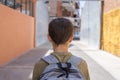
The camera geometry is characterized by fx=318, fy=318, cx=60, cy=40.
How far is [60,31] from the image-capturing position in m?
2.08

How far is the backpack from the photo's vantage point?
6.43 ft

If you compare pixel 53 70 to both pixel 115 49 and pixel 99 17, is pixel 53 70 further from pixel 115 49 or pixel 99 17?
pixel 99 17

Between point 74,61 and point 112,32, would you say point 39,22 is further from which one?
point 74,61

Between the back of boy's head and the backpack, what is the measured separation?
0.47 feet

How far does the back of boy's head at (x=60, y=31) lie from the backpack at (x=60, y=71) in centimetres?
14

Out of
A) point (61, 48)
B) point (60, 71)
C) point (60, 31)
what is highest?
point (60, 31)

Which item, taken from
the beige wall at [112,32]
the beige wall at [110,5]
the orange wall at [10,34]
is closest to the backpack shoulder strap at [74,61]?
the orange wall at [10,34]

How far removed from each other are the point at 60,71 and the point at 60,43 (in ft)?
0.73

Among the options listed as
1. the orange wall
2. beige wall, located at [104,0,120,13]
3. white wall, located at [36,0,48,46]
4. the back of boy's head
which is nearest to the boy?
the back of boy's head

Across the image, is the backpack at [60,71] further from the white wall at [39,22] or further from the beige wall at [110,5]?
the white wall at [39,22]

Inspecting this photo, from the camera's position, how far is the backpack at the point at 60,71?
196cm

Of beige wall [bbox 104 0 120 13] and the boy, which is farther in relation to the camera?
beige wall [bbox 104 0 120 13]

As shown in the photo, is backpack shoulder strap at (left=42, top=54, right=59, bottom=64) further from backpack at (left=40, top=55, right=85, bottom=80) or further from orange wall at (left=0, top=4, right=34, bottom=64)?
orange wall at (left=0, top=4, right=34, bottom=64)

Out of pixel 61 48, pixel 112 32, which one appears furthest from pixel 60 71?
pixel 112 32
